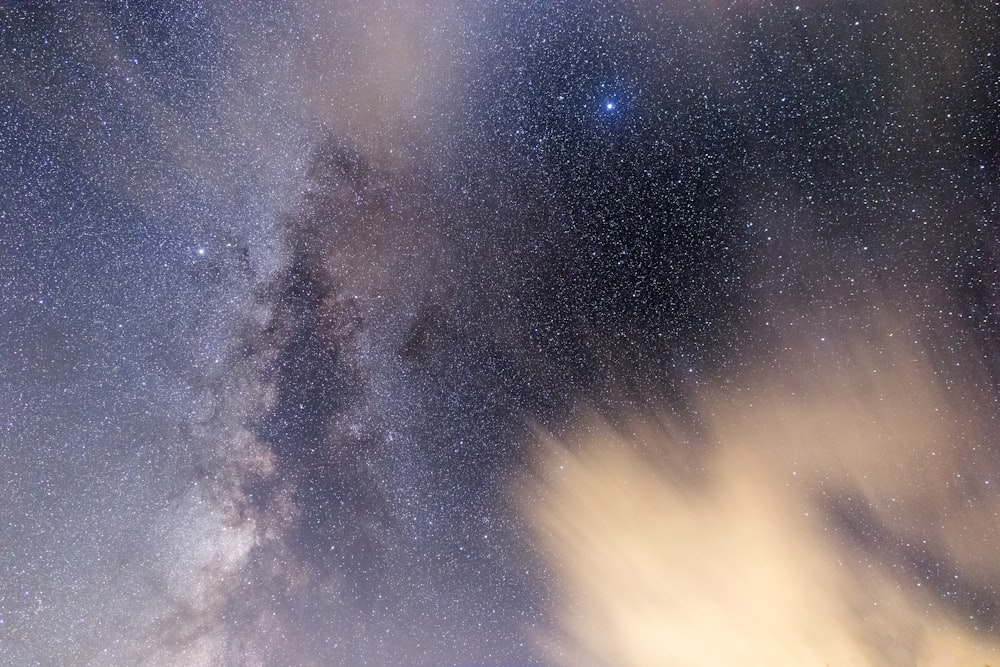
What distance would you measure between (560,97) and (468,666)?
461 inches

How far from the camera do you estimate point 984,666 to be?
781 inches

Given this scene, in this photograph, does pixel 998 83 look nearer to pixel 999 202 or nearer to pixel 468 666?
pixel 999 202

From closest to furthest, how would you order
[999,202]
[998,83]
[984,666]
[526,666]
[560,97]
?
[998,83] < [999,202] < [560,97] < [526,666] < [984,666]

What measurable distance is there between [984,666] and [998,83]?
2145cm

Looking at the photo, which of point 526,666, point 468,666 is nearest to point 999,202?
point 468,666

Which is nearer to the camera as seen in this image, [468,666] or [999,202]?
[999,202]

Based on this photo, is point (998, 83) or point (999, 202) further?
point (999, 202)

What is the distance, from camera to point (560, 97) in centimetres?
844

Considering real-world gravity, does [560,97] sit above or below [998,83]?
above

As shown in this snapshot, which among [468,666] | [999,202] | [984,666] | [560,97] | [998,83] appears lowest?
[468,666]

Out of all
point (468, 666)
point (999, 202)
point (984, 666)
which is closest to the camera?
point (999, 202)

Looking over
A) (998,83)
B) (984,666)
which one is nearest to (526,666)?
(998,83)

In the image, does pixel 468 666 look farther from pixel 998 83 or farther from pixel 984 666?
pixel 984 666

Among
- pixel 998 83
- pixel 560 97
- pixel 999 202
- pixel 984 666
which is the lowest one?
pixel 984 666
